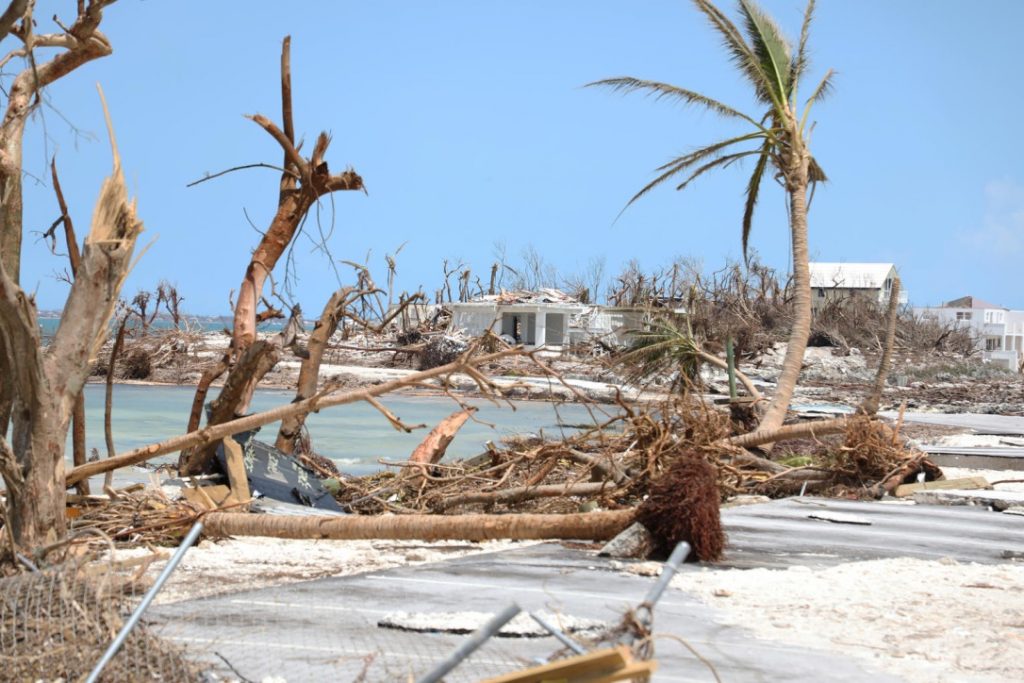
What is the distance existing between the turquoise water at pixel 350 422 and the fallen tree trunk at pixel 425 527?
9.27 metres

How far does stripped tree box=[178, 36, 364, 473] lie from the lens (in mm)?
10789

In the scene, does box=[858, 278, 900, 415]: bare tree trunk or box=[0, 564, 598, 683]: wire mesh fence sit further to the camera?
box=[858, 278, 900, 415]: bare tree trunk

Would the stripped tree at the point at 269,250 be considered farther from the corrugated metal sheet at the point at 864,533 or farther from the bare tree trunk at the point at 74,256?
the corrugated metal sheet at the point at 864,533

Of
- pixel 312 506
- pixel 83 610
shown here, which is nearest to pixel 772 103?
pixel 312 506

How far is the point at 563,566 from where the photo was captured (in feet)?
24.3

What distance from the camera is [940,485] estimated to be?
1186cm

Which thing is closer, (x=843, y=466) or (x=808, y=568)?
(x=808, y=568)

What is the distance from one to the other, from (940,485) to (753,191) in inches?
299

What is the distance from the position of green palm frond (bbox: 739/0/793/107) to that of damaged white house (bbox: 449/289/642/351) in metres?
34.5

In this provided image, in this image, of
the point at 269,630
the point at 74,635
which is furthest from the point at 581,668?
the point at 269,630

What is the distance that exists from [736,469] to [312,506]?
14.1 feet

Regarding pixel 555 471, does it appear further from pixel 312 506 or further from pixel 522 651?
pixel 522 651

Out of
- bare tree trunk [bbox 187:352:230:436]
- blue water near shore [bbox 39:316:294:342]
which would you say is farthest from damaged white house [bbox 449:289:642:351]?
bare tree trunk [bbox 187:352:230:436]

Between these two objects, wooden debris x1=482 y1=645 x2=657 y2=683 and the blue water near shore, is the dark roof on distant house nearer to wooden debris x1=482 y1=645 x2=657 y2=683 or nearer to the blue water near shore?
the blue water near shore
